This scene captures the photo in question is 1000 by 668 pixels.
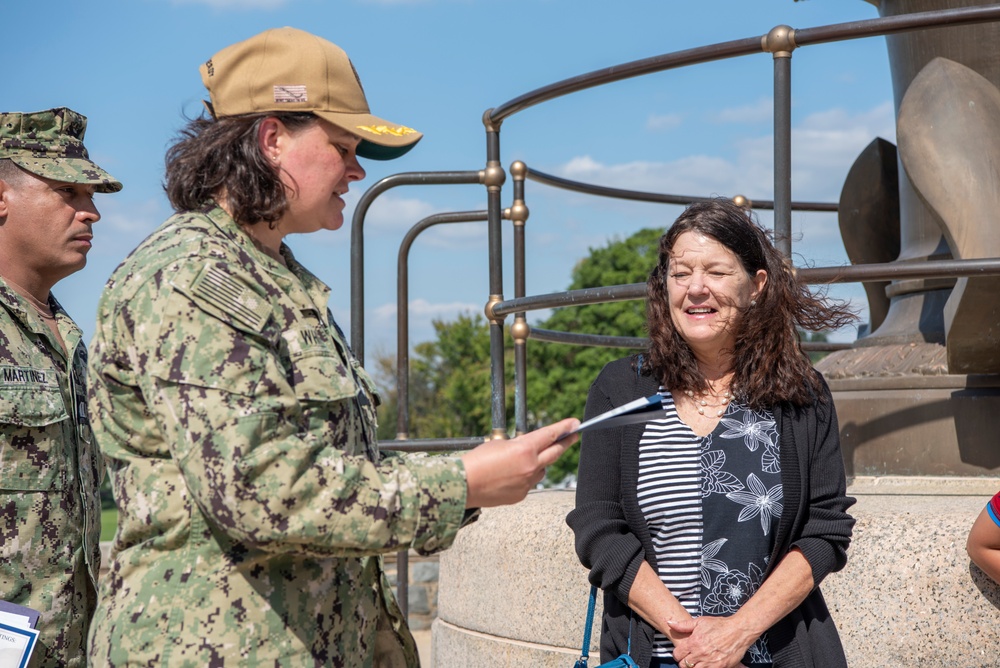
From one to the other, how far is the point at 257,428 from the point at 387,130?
1.89ft

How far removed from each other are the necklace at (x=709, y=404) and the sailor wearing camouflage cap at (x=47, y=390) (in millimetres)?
1470

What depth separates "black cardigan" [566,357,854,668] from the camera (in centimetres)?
251

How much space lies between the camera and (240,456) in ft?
5.24

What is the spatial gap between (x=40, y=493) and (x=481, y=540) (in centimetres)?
133

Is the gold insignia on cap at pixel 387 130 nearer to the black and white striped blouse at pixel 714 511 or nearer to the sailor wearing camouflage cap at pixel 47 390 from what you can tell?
the black and white striped blouse at pixel 714 511

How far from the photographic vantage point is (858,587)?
111 inches

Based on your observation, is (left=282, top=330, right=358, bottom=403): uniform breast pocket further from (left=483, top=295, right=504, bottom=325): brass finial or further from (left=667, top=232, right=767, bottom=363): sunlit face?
(left=483, top=295, right=504, bottom=325): brass finial

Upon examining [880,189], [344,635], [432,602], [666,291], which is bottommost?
[432,602]

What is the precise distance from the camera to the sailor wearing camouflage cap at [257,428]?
5.36 ft

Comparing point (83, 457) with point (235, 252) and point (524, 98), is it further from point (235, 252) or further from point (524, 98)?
point (524, 98)

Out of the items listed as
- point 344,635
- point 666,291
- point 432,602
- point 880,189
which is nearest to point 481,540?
point 666,291

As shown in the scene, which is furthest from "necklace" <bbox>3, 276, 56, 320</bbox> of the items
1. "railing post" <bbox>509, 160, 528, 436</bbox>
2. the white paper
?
"railing post" <bbox>509, 160, 528, 436</bbox>

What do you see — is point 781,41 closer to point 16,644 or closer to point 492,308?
point 492,308

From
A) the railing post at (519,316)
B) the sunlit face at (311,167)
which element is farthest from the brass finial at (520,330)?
the sunlit face at (311,167)
